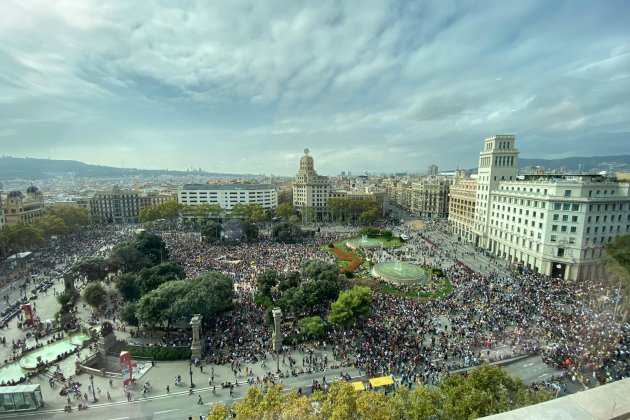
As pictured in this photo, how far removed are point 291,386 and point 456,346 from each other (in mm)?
14934

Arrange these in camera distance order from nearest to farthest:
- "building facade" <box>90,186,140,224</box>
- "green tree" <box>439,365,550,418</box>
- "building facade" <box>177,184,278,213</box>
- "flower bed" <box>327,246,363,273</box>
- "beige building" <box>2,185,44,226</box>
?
1. "green tree" <box>439,365,550,418</box>
2. "flower bed" <box>327,246,363,273</box>
3. "beige building" <box>2,185,44,226</box>
4. "building facade" <box>90,186,140,224</box>
5. "building facade" <box>177,184,278,213</box>

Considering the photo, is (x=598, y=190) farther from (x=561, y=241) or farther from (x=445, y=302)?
(x=445, y=302)

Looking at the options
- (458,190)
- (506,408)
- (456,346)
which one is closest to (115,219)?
(458,190)

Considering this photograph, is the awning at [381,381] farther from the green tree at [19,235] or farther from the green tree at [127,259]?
the green tree at [19,235]

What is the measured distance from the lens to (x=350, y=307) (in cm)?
3062

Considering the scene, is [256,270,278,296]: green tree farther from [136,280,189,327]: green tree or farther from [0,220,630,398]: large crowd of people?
[136,280,189,327]: green tree

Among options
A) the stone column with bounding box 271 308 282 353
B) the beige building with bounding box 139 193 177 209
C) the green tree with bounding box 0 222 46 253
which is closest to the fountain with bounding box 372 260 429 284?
the stone column with bounding box 271 308 282 353

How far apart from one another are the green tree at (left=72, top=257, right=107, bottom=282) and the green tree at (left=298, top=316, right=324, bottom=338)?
30.4 m

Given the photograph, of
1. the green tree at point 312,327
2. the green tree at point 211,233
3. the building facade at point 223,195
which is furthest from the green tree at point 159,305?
the building facade at point 223,195

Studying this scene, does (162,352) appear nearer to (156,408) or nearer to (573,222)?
(156,408)

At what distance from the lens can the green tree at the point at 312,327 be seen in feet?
97.3

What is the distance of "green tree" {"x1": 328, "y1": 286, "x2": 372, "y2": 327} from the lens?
99.1 ft

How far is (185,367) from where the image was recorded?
2730 centimetres

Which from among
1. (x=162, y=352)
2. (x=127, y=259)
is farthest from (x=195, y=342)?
(x=127, y=259)
